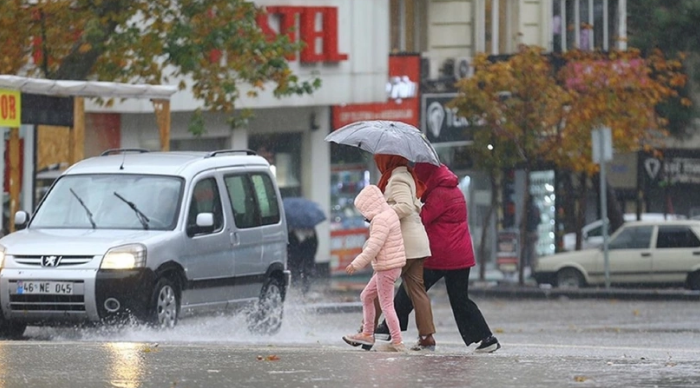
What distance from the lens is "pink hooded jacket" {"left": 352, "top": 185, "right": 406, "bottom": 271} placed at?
1228 cm

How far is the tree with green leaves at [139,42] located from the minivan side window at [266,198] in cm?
418

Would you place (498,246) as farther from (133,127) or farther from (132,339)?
A: (132,339)

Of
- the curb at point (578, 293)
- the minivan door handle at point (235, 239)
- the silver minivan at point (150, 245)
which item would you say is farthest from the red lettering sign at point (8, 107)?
the curb at point (578, 293)

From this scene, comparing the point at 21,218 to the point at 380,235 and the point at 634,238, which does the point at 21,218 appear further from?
the point at 634,238

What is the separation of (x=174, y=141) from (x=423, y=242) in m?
20.1

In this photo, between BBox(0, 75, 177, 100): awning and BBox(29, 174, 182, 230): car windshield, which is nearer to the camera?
BBox(29, 174, 182, 230): car windshield

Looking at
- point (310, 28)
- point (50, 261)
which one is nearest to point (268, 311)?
point (50, 261)

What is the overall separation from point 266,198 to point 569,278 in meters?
14.3

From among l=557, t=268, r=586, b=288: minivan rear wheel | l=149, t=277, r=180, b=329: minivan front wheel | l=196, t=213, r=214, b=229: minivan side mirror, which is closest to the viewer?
l=149, t=277, r=180, b=329: minivan front wheel

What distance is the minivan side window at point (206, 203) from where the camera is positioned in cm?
1684

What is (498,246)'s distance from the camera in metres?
36.2

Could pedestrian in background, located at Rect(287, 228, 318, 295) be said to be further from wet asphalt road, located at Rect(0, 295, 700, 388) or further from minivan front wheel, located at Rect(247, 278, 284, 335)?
wet asphalt road, located at Rect(0, 295, 700, 388)

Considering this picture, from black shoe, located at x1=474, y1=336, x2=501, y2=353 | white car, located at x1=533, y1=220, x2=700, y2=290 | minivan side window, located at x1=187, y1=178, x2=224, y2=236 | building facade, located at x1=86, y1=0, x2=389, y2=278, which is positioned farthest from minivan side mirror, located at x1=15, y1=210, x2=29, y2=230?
white car, located at x1=533, y1=220, x2=700, y2=290

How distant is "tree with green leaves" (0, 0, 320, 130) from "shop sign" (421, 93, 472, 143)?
13.3 m
